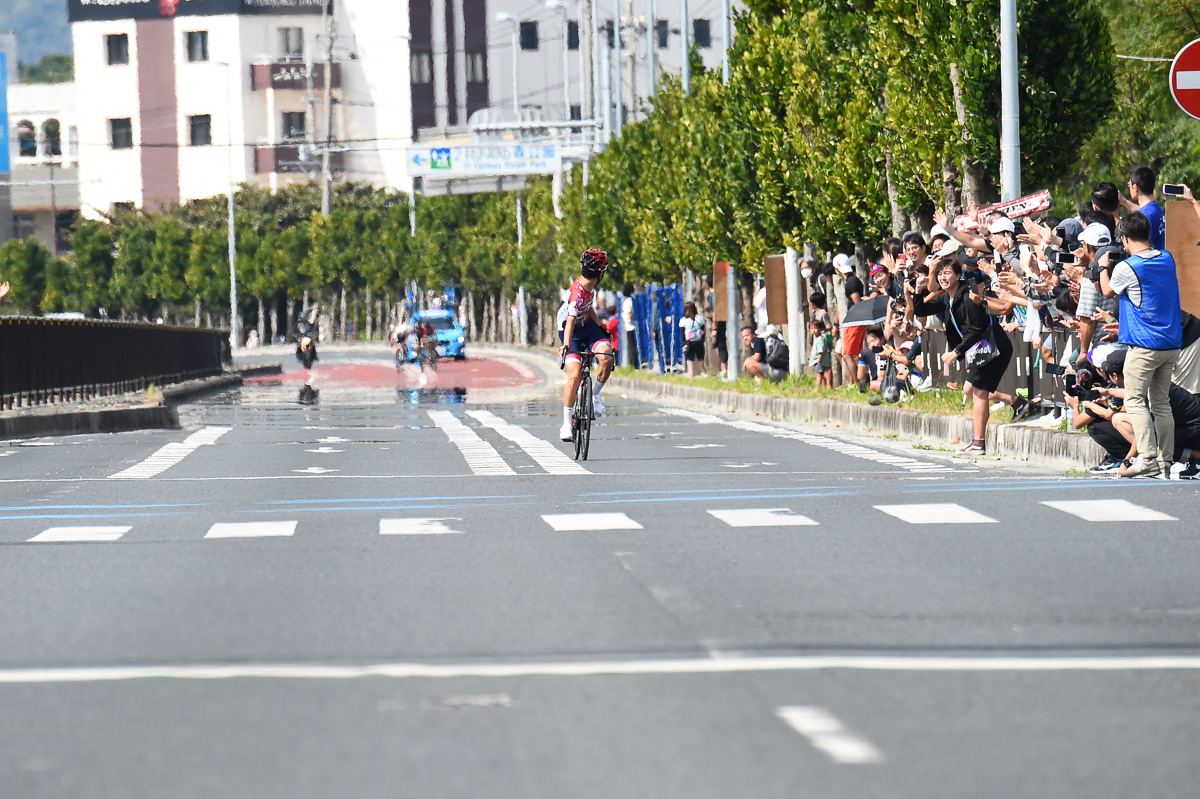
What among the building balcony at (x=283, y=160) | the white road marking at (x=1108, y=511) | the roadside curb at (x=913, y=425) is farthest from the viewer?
the building balcony at (x=283, y=160)

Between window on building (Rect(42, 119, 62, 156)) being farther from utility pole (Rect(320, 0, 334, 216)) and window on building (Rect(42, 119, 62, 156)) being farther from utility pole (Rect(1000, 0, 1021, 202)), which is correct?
utility pole (Rect(1000, 0, 1021, 202))

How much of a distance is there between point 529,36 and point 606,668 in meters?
101

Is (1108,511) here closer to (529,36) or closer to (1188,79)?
(1188,79)

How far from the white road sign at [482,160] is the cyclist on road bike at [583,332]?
60828mm

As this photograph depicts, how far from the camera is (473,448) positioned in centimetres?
2088

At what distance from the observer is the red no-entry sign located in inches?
600

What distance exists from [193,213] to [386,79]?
11.6 m

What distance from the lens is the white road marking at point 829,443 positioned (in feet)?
55.6

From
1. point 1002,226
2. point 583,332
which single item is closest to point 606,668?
point 583,332

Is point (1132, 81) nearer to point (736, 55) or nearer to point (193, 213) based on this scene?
point (736, 55)

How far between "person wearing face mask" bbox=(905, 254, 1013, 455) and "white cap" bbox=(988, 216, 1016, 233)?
0.59 m

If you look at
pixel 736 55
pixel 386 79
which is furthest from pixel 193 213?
pixel 736 55

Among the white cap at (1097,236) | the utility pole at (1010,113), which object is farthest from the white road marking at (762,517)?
the utility pole at (1010,113)

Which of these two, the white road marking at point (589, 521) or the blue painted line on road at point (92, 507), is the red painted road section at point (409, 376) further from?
the white road marking at point (589, 521)
